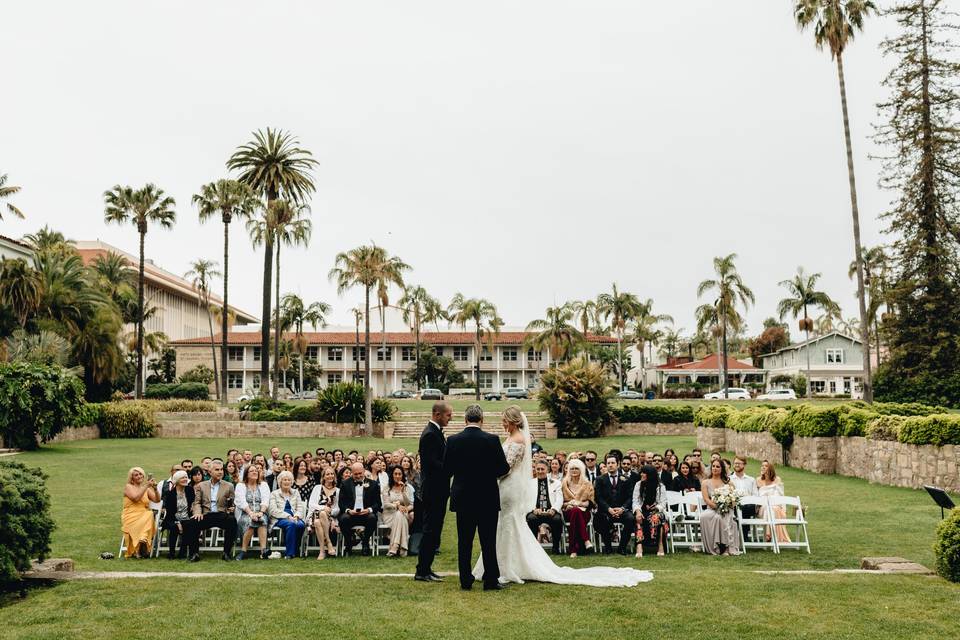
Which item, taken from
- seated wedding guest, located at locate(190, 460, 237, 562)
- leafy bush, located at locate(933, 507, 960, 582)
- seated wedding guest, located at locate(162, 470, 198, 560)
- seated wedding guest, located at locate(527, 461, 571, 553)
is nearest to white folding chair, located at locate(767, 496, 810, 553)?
leafy bush, located at locate(933, 507, 960, 582)

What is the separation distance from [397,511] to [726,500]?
4.56 m

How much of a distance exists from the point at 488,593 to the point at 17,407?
27.3 meters

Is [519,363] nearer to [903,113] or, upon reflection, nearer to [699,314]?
[699,314]

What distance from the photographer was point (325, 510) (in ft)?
37.6

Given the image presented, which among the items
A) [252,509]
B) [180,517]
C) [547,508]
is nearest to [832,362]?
[547,508]

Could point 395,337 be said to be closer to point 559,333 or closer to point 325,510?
point 559,333

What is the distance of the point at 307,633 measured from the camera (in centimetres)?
675

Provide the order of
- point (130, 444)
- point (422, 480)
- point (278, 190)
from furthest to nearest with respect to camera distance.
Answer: point (278, 190) → point (130, 444) → point (422, 480)

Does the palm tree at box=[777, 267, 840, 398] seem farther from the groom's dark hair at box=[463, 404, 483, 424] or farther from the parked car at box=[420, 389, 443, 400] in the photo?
the groom's dark hair at box=[463, 404, 483, 424]

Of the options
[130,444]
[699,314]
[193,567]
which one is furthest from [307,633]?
[699,314]

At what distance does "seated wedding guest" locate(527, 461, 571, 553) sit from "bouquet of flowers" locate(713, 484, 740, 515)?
2123mm

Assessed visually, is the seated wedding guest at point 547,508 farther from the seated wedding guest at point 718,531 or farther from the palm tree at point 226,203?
the palm tree at point 226,203

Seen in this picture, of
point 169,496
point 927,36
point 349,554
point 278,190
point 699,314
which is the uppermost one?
point 927,36

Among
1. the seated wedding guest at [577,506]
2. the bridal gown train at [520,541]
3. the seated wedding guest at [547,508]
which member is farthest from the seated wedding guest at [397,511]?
the bridal gown train at [520,541]
